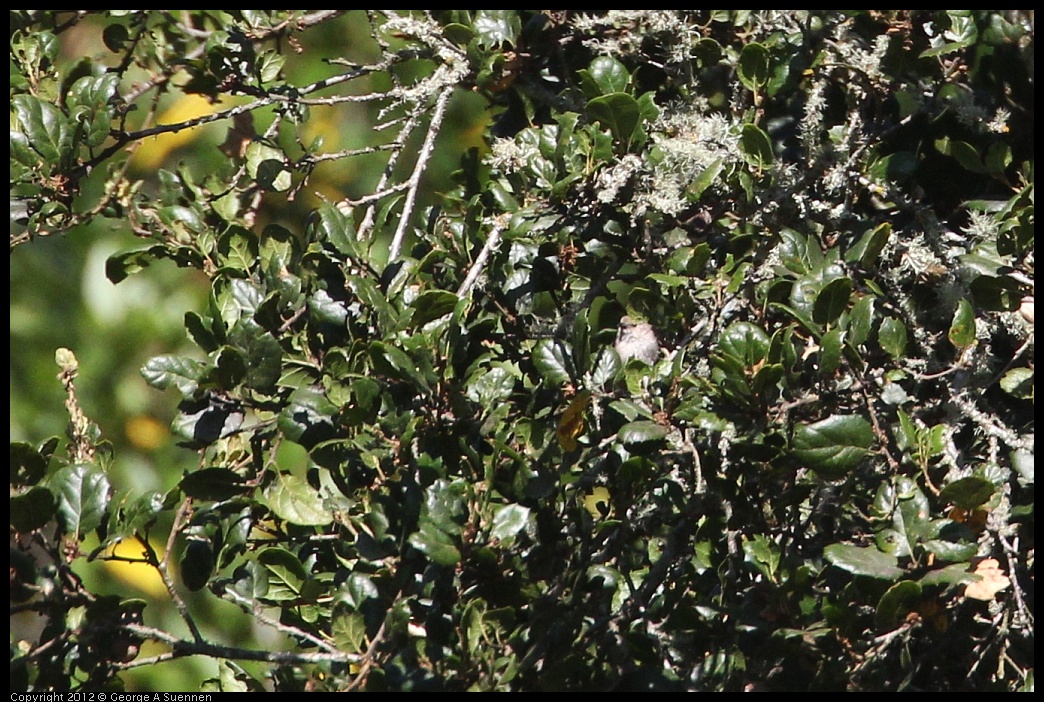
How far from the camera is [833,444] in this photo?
3.01 ft

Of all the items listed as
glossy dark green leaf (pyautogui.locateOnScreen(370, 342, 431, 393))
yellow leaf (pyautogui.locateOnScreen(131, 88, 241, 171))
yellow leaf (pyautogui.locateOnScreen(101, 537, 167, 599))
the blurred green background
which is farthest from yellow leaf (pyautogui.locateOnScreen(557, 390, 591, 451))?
yellow leaf (pyautogui.locateOnScreen(131, 88, 241, 171))

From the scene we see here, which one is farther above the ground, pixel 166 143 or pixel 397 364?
pixel 397 364

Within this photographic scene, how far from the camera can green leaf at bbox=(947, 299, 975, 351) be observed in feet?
3.22

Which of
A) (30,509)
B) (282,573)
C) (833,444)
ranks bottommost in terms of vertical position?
(282,573)

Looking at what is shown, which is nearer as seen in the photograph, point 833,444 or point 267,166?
point 833,444

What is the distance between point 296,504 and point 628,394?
347 mm

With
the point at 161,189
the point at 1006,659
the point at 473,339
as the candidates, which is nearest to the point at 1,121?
the point at 161,189

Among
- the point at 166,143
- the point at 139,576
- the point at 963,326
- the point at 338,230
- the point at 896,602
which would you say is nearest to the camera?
the point at 896,602

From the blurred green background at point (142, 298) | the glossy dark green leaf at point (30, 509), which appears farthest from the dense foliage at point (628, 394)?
the blurred green background at point (142, 298)

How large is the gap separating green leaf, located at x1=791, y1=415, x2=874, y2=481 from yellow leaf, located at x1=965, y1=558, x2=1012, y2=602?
16 centimetres

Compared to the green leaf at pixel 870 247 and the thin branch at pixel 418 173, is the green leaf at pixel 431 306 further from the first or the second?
the green leaf at pixel 870 247

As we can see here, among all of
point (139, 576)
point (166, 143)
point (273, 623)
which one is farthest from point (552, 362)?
point (166, 143)

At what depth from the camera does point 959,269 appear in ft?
3.47

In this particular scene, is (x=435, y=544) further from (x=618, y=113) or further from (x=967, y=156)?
(x=967, y=156)
